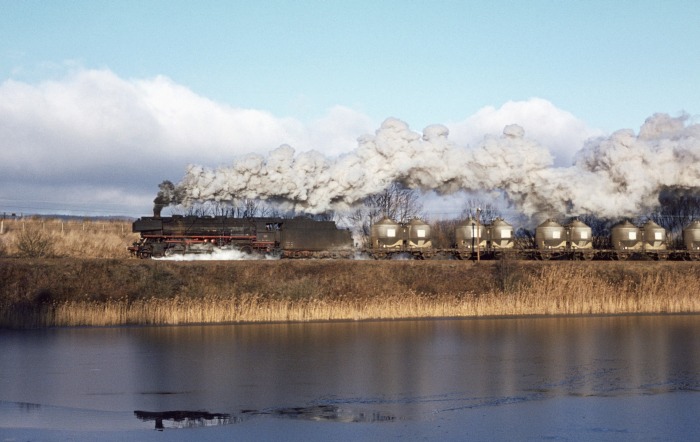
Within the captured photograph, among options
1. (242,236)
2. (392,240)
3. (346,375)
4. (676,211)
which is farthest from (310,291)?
(676,211)

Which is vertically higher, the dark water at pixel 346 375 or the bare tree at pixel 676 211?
the bare tree at pixel 676 211

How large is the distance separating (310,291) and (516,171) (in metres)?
21.5

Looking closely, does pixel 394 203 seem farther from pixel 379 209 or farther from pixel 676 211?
pixel 676 211

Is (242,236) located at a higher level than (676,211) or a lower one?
lower

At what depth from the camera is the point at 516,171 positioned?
189ft

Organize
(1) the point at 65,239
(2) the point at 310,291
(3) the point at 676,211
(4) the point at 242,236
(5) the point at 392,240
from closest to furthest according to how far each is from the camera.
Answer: (2) the point at 310,291
(4) the point at 242,236
(5) the point at 392,240
(1) the point at 65,239
(3) the point at 676,211

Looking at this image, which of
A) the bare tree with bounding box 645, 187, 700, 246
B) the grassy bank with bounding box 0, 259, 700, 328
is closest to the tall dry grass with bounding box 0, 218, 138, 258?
the grassy bank with bounding box 0, 259, 700, 328

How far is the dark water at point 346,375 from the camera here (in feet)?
63.4

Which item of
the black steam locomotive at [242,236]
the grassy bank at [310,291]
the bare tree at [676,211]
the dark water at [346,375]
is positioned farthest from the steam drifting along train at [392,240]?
the dark water at [346,375]

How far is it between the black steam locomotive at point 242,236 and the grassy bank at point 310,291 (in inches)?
190

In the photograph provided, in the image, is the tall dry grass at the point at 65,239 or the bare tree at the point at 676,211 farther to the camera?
the bare tree at the point at 676,211

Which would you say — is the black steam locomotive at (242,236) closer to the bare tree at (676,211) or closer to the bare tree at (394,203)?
the bare tree at (394,203)

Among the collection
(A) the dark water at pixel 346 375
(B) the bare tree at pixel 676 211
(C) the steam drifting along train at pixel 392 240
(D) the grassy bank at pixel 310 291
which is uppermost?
(B) the bare tree at pixel 676 211

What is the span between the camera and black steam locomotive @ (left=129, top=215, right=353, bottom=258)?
158ft
